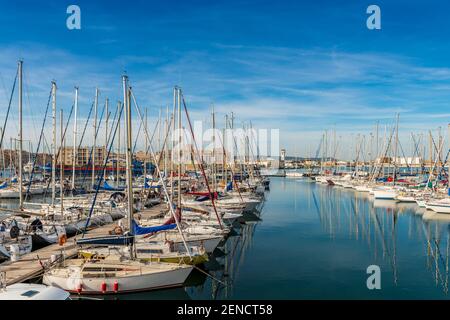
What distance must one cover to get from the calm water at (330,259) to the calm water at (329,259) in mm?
50

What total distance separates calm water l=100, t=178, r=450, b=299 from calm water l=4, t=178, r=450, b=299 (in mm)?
50

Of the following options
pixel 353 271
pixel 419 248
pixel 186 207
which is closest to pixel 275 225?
pixel 186 207

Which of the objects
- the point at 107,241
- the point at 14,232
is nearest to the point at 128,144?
the point at 107,241

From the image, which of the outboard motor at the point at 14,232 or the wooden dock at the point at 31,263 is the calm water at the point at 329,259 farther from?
the outboard motor at the point at 14,232

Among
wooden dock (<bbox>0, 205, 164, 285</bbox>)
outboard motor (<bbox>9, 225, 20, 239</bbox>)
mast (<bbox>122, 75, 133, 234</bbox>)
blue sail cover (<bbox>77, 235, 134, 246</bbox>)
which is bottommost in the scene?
wooden dock (<bbox>0, 205, 164, 285</bbox>)

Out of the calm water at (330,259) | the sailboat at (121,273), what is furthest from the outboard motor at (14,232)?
the calm water at (330,259)

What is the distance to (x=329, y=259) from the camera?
27.6 metres

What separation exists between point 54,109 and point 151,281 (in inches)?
910

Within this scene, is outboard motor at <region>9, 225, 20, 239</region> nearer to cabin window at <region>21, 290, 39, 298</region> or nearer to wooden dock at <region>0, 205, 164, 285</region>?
wooden dock at <region>0, 205, 164, 285</region>

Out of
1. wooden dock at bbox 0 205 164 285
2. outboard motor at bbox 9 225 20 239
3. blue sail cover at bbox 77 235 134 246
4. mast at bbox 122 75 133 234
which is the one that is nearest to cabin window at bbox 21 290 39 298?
wooden dock at bbox 0 205 164 285

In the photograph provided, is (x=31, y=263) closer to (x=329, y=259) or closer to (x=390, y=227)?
(x=329, y=259)

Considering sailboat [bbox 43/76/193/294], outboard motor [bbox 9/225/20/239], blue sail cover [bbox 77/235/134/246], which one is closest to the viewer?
sailboat [bbox 43/76/193/294]

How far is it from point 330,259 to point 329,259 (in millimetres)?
77

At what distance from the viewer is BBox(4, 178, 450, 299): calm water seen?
68.5 feet
